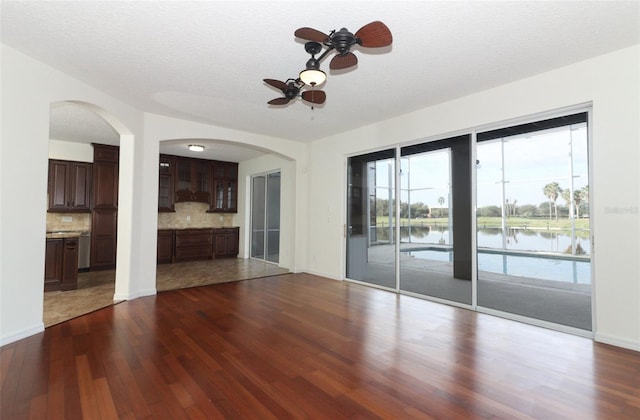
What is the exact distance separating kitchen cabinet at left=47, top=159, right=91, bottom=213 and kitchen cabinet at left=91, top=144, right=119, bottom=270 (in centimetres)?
20

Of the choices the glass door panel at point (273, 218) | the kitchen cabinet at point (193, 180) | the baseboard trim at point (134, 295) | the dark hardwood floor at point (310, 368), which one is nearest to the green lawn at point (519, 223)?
the dark hardwood floor at point (310, 368)

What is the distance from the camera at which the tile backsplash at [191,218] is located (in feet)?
26.3

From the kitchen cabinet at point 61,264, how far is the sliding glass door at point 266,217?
4043 mm

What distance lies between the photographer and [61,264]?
4664mm

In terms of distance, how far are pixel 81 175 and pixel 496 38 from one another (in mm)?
7637

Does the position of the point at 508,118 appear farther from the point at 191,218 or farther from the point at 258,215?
the point at 191,218

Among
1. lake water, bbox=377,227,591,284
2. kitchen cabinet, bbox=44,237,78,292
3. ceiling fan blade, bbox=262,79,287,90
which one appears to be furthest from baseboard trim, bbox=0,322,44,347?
lake water, bbox=377,227,591,284

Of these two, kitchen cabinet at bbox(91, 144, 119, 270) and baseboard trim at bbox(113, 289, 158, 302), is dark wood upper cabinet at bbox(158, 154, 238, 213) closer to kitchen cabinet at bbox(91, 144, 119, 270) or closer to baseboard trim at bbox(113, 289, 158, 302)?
kitchen cabinet at bbox(91, 144, 119, 270)

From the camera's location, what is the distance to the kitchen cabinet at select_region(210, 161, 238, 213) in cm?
854

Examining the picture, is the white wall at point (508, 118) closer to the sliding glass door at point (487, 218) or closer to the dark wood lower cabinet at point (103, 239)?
the sliding glass door at point (487, 218)

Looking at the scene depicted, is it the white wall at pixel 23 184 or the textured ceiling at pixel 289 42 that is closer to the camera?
the textured ceiling at pixel 289 42

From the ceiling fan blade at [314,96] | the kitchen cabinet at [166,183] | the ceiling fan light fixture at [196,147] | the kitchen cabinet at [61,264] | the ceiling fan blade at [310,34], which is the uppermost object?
the ceiling fan light fixture at [196,147]

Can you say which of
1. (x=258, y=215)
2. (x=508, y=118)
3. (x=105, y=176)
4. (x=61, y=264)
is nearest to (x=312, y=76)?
(x=508, y=118)

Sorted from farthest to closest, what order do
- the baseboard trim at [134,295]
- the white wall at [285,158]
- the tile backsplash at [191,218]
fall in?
the tile backsplash at [191,218] → the white wall at [285,158] → the baseboard trim at [134,295]
